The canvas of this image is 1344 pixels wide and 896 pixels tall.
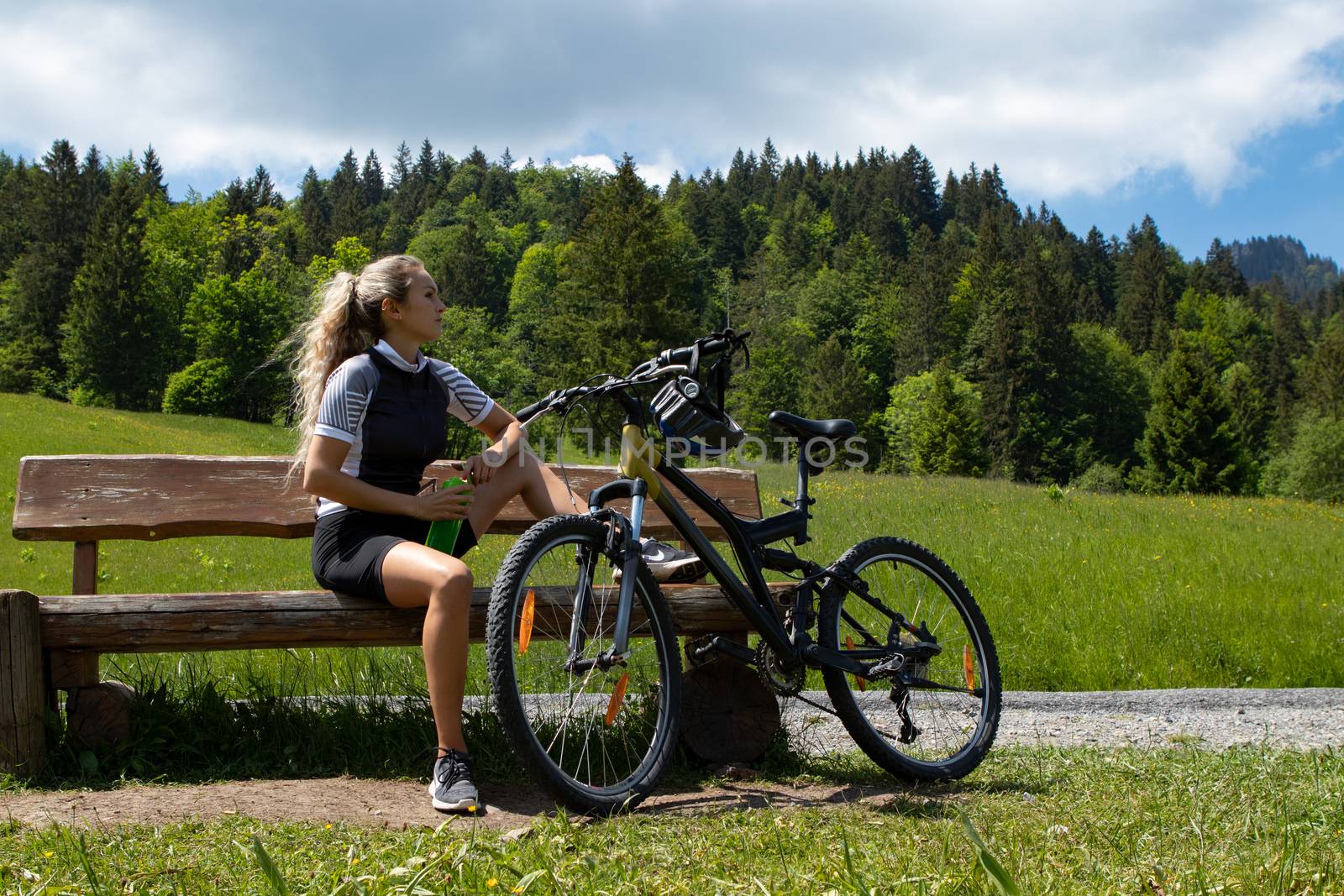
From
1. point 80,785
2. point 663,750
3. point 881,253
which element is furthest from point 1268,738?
point 881,253

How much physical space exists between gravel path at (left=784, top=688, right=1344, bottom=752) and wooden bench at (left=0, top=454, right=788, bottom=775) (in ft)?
4.10

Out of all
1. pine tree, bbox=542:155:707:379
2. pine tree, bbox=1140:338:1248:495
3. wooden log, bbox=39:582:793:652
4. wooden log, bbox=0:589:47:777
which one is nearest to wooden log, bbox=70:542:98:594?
wooden log, bbox=39:582:793:652

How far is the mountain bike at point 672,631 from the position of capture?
350cm

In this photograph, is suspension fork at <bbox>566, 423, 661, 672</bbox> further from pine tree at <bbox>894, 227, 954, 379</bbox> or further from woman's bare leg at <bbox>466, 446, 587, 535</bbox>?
pine tree at <bbox>894, 227, 954, 379</bbox>

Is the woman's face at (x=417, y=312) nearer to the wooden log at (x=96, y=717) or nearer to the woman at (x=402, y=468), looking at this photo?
the woman at (x=402, y=468)

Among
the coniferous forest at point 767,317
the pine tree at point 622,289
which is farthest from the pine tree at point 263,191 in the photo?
the pine tree at point 622,289

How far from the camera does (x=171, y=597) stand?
3889 mm

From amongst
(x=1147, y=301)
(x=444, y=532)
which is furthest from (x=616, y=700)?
(x=1147, y=301)

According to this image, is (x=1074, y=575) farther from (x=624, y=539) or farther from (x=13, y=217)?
(x=13, y=217)

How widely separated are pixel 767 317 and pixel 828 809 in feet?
277

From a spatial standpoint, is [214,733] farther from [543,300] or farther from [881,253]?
[881,253]

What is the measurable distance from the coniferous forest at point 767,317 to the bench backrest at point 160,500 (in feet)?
99.4

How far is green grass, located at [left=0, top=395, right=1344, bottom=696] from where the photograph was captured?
23.6 feet

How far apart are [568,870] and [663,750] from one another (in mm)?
1087
